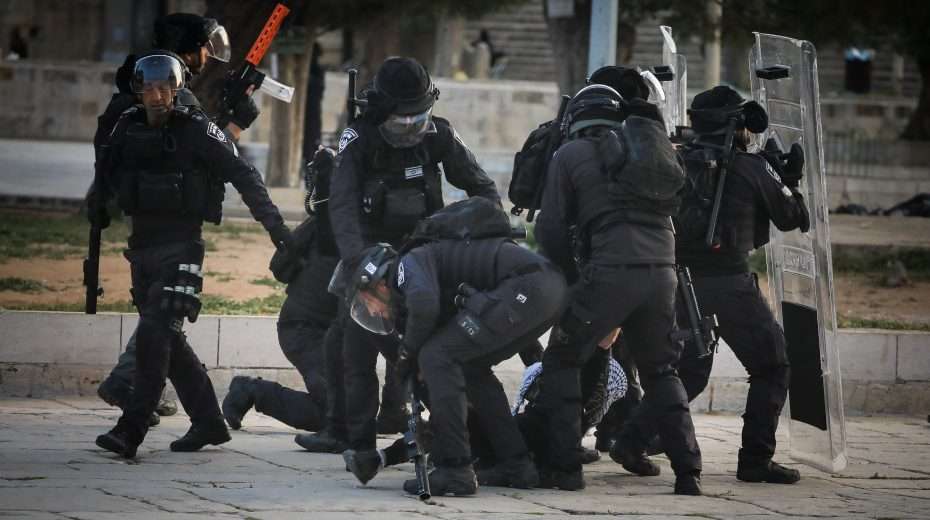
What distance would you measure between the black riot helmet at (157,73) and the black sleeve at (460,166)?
1.22 m

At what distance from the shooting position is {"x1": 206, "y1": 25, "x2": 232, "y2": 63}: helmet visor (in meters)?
8.96

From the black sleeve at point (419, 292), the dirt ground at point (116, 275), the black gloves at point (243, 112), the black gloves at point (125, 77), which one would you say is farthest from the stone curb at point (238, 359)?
the black sleeve at point (419, 292)

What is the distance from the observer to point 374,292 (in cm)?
716

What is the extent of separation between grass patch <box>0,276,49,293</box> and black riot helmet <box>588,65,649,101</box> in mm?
5409

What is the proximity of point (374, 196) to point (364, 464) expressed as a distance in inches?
48.8

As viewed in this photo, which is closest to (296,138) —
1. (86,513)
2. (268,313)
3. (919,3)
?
(919,3)

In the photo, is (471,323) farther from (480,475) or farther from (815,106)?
(815,106)

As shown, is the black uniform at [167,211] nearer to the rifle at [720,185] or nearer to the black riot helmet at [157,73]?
the black riot helmet at [157,73]

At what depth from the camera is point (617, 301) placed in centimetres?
721

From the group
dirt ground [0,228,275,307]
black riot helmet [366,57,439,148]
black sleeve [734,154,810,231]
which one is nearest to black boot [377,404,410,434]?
black riot helmet [366,57,439,148]

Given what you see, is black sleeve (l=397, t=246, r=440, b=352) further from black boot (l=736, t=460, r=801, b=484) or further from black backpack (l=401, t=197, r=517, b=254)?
black boot (l=736, t=460, r=801, b=484)

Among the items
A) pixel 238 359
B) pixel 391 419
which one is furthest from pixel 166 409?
pixel 391 419

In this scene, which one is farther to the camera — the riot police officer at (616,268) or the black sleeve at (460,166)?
the black sleeve at (460,166)

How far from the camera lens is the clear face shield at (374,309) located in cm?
716
